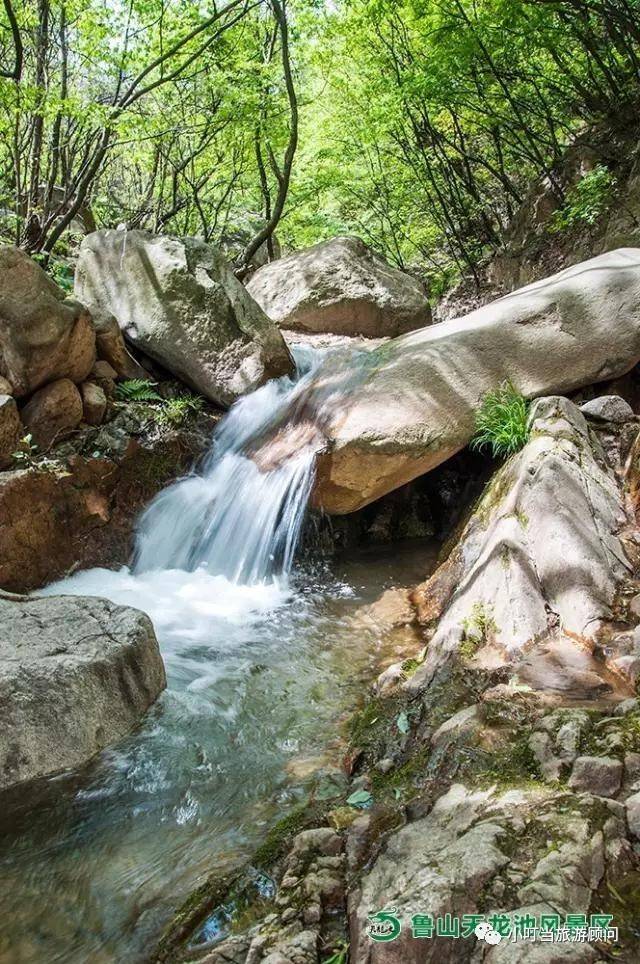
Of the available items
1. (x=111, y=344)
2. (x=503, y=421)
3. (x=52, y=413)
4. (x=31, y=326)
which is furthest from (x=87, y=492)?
(x=503, y=421)

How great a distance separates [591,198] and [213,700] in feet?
29.3

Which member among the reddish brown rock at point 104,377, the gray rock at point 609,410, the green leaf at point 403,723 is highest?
the reddish brown rock at point 104,377

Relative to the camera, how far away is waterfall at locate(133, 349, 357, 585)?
21.5 ft

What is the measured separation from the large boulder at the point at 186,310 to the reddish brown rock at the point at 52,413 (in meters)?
1.66

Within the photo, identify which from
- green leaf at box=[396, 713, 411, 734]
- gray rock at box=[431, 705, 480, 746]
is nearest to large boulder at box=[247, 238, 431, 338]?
green leaf at box=[396, 713, 411, 734]

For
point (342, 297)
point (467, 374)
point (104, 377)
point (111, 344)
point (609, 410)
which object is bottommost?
point (609, 410)

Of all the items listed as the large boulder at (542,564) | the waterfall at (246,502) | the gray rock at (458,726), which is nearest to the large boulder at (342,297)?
the waterfall at (246,502)

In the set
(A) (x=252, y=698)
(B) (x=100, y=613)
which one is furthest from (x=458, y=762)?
(B) (x=100, y=613)

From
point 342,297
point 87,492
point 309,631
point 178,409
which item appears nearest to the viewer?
point 309,631

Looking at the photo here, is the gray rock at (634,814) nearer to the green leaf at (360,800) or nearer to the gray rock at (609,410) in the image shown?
the green leaf at (360,800)

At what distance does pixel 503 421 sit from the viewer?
6141 millimetres

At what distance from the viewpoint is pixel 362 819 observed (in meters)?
2.75

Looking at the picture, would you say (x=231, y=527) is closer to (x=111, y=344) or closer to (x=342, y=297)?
(x=111, y=344)

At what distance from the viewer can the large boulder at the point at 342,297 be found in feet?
35.7
